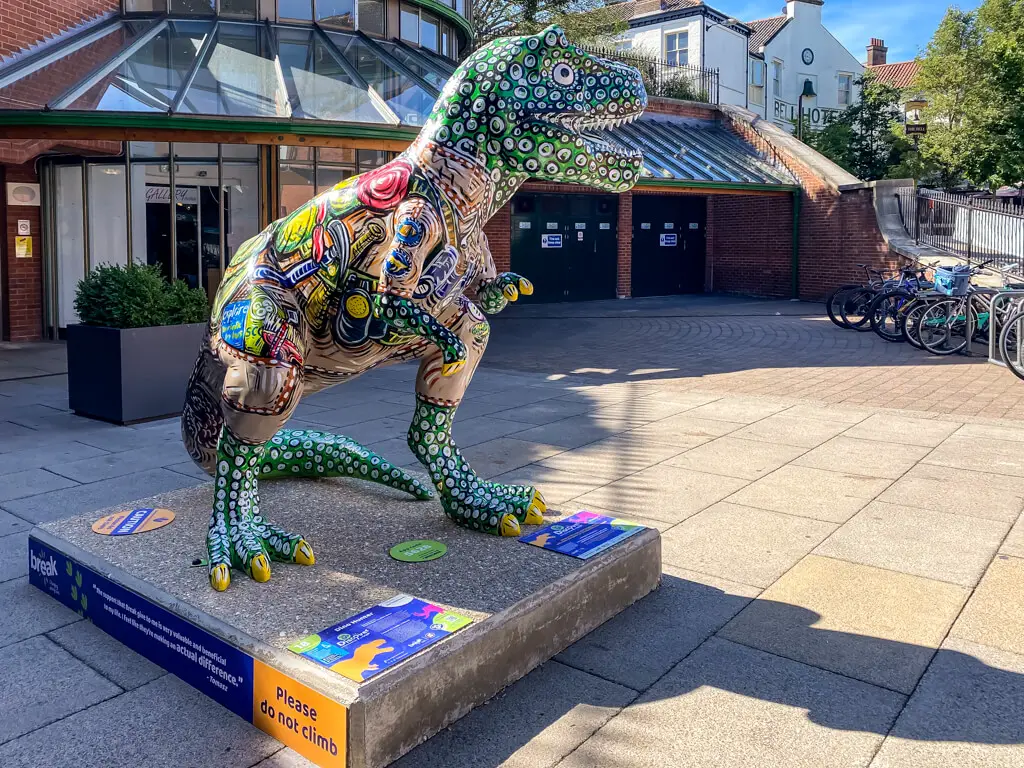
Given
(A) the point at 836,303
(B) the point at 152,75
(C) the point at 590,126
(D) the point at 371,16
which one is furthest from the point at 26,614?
(A) the point at 836,303

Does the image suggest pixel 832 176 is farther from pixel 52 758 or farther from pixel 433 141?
pixel 52 758

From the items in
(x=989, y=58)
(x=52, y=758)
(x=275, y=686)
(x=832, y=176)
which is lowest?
(x=52, y=758)

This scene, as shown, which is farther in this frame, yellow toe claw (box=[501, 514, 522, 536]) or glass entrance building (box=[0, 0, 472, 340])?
glass entrance building (box=[0, 0, 472, 340])

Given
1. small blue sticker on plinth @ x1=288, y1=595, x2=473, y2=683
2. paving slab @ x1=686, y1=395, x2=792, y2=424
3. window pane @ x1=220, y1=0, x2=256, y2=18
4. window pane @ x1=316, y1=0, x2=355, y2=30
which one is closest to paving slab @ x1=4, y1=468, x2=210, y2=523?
small blue sticker on plinth @ x1=288, y1=595, x2=473, y2=683

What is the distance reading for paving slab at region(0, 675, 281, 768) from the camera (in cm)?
263

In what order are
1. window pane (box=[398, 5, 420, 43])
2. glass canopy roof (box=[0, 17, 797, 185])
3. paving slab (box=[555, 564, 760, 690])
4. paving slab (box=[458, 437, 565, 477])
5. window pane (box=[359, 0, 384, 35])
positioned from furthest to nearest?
window pane (box=[398, 5, 420, 43]) < window pane (box=[359, 0, 384, 35]) < glass canopy roof (box=[0, 17, 797, 185]) < paving slab (box=[458, 437, 565, 477]) < paving slab (box=[555, 564, 760, 690])

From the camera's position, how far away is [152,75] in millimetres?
11625

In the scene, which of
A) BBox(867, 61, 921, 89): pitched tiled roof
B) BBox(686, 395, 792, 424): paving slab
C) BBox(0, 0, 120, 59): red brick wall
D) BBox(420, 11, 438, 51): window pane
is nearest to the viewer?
BBox(686, 395, 792, 424): paving slab

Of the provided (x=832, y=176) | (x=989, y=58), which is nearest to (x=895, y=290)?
(x=832, y=176)

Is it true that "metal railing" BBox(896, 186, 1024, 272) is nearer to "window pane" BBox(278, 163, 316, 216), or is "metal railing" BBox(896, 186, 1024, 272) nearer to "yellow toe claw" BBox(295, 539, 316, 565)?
"window pane" BBox(278, 163, 316, 216)

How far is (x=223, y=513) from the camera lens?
3535 mm

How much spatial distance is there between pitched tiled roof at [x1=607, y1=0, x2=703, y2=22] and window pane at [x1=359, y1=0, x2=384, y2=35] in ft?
79.6

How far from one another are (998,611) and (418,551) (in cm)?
243

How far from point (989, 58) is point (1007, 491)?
938 inches
